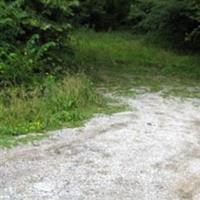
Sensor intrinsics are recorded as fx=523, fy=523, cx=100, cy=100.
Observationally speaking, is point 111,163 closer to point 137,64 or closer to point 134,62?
point 137,64

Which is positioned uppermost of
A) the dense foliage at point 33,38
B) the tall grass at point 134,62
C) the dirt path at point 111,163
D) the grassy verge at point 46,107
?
A: the dense foliage at point 33,38

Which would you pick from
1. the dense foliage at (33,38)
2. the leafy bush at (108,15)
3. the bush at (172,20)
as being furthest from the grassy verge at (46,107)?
the leafy bush at (108,15)

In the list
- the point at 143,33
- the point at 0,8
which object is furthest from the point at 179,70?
the point at 143,33

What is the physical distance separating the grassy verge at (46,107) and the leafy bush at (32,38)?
49 cm

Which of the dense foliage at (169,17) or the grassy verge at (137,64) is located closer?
the grassy verge at (137,64)

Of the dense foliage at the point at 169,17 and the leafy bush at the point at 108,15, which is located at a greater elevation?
the dense foliage at the point at 169,17

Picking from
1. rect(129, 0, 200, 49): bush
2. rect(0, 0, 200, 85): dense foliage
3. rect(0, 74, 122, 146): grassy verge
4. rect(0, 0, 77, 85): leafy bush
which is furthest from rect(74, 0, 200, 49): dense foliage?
rect(0, 74, 122, 146): grassy verge

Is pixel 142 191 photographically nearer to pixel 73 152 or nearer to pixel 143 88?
pixel 73 152

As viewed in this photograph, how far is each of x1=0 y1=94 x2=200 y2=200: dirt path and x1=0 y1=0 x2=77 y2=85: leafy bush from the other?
1.96 meters

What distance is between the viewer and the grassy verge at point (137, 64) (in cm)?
1190

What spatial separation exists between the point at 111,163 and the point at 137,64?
29.4 feet

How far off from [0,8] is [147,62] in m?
6.46

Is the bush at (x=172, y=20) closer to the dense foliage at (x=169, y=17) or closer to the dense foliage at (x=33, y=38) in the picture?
the dense foliage at (x=169, y=17)

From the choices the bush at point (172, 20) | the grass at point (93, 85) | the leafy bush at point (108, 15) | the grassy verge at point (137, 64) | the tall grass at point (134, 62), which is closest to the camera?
the grass at point (93, 85)
